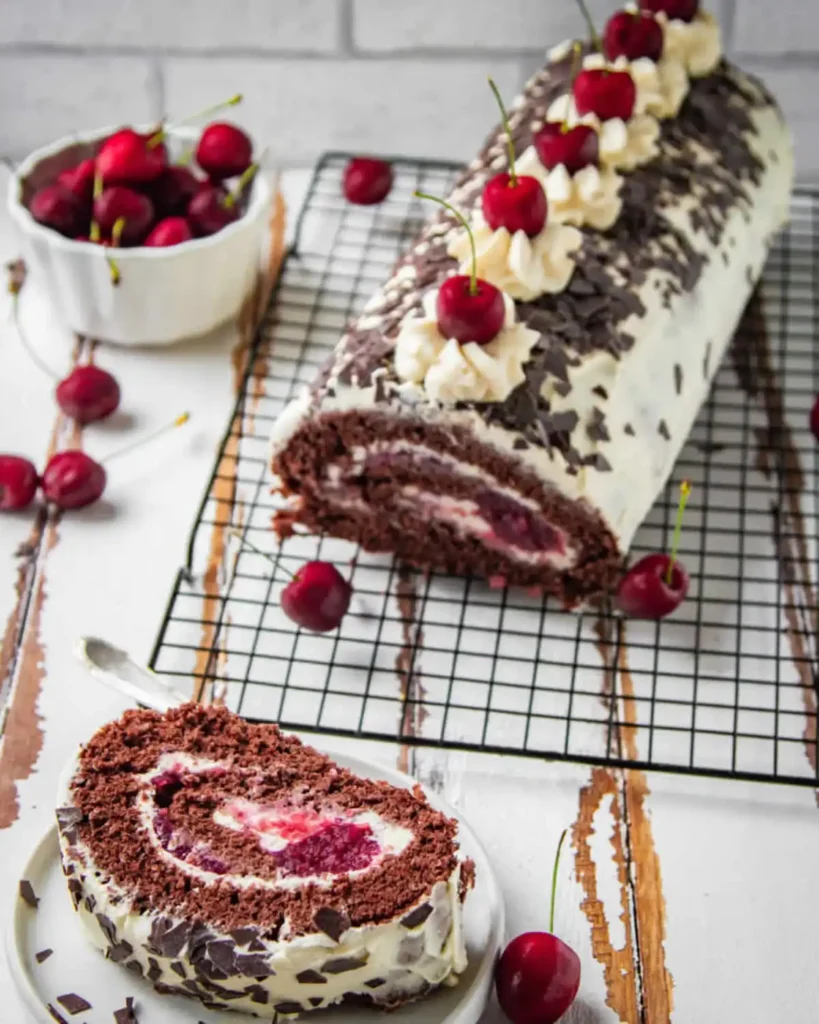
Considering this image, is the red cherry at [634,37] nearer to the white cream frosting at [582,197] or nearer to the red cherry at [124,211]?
the white cream frosting at [582,197]

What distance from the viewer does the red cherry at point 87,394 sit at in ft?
9.75

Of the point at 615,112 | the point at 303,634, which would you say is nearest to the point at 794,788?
the point at 303,634

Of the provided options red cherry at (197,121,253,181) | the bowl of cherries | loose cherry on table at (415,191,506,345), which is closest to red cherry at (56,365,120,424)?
the bowl of cherries

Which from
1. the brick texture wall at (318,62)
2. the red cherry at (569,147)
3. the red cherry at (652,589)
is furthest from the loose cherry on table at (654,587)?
the brick texture wall at (318,62)

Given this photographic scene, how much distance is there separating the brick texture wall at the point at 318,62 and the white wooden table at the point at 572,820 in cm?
138

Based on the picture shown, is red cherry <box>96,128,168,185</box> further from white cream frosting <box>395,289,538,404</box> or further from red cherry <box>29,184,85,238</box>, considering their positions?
white cream frosting <box>395,289,538,404</box>

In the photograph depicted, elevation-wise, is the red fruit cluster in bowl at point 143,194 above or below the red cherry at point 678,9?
below

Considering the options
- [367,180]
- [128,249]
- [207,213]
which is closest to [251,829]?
[128,249]

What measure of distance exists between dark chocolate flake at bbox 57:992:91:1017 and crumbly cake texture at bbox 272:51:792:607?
41.6 inches

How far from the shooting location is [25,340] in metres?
3.24

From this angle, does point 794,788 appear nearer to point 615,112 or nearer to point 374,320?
point 374,320

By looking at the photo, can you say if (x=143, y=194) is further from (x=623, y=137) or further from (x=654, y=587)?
(x=654, y=587)

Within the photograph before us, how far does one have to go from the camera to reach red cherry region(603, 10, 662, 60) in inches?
120

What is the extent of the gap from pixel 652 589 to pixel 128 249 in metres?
1.27
